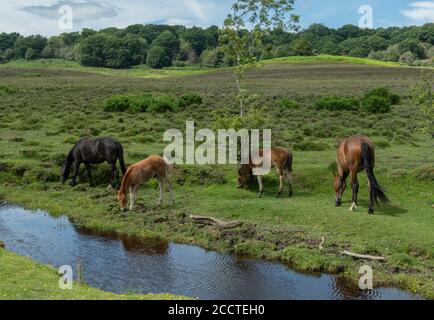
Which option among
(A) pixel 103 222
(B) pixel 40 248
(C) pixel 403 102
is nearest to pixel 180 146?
(A) pixel 103 222

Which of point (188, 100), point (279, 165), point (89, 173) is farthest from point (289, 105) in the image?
point (279, 165)

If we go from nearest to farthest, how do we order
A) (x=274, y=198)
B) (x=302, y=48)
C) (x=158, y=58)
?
(x=274, y=198), (x=302, y=48), (x=158, y=58)

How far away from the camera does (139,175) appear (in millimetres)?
20547

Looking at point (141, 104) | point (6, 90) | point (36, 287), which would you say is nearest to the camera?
point (36, 287)

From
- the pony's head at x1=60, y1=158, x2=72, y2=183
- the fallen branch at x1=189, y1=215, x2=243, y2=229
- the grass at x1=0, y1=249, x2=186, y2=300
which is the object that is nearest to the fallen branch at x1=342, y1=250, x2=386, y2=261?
the fallen branch at x1=189, y1=215, x2=243, y2=229

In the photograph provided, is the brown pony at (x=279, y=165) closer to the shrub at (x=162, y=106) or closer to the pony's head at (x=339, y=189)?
the pony's head at (x=339, y=189)

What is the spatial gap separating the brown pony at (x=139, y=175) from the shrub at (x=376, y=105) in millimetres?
30679

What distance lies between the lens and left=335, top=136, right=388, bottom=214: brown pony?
18078mm

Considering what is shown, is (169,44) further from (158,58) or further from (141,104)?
(141,104)

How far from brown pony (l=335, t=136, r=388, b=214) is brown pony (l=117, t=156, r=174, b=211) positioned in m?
6.50

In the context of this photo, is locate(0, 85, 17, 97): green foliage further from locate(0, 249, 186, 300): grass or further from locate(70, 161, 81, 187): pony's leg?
locate(0, 249, 186, 300): grass

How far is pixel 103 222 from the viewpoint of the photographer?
1966cm

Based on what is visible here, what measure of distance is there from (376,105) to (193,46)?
124 m

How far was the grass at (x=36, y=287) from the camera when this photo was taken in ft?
35.2
